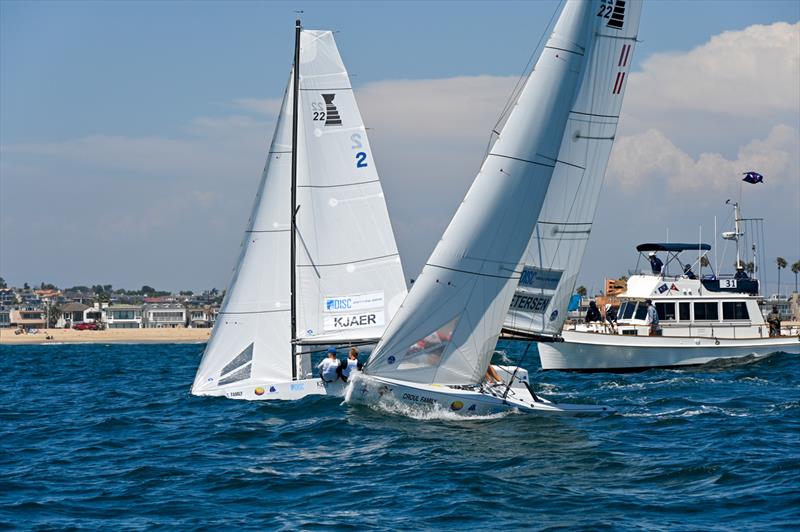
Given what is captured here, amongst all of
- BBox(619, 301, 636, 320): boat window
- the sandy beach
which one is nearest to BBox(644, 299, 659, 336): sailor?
BBox(619, 301, 636, 320): boat window

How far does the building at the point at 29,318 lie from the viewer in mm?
173125

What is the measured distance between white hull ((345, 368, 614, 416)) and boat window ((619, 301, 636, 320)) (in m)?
19.0

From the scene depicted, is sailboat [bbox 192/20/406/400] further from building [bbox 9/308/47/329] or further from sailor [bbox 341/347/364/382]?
building [bbox 9/308/47/329]

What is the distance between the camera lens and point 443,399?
20328 millimetres

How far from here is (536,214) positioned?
20562mm

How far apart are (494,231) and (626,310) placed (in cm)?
2082

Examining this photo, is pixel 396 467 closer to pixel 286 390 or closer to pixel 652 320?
pixel 286 390

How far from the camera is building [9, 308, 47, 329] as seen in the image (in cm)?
17312

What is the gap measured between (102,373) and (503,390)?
26160mm

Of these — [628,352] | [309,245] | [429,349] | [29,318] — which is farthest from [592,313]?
[29,318]

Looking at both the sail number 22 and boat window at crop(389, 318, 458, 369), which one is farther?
the sail number 22

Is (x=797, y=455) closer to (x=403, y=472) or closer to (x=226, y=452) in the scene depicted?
(x=403, y=472)

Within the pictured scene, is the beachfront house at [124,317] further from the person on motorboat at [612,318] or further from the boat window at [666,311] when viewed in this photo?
the boat window at [666,311]

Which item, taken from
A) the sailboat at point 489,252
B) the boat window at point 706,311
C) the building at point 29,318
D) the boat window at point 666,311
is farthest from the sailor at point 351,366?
the building at point 29,318
